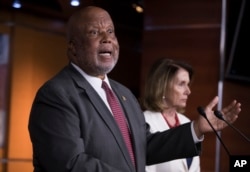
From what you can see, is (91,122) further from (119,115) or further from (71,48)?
(71,48)

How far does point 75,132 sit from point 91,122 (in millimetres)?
93

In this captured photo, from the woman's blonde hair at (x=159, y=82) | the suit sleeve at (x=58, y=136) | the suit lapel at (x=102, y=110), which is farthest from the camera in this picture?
the woman's blonde hair at (x=159, y=82)

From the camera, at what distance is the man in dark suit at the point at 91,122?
6.38ft

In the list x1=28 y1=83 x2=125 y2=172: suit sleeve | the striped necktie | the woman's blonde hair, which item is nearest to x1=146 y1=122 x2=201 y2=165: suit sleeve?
the striped necktie

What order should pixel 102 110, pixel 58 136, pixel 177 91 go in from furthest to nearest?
pixel 177 91 < pixel 102 110 < pixel 58 136

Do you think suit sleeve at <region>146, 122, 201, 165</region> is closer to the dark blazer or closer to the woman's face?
the dark blazer

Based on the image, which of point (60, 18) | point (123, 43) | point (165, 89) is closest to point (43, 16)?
point (60, 18)

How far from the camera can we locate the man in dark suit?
6.38ft

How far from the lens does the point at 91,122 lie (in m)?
2.04

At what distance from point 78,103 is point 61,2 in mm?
3497

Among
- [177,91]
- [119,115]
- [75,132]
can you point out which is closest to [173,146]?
[119,115]

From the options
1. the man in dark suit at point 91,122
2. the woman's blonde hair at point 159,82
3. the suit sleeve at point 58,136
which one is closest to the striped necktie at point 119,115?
the man in dark suit at point 91,122

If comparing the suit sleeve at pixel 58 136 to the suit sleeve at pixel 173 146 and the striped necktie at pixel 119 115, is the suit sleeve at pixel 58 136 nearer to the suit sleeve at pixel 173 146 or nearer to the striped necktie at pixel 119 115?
the striped necktie at pixel 119 115

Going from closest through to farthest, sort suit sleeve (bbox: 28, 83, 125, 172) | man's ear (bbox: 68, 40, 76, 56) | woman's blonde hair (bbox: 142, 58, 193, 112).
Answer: suit sleeve (bbox: 28, 83, 125, 172) → man's ear (bbox: 68, 40, 76, 56) → woman's blonde hair (bbox: 142, 58, 193, 112)
